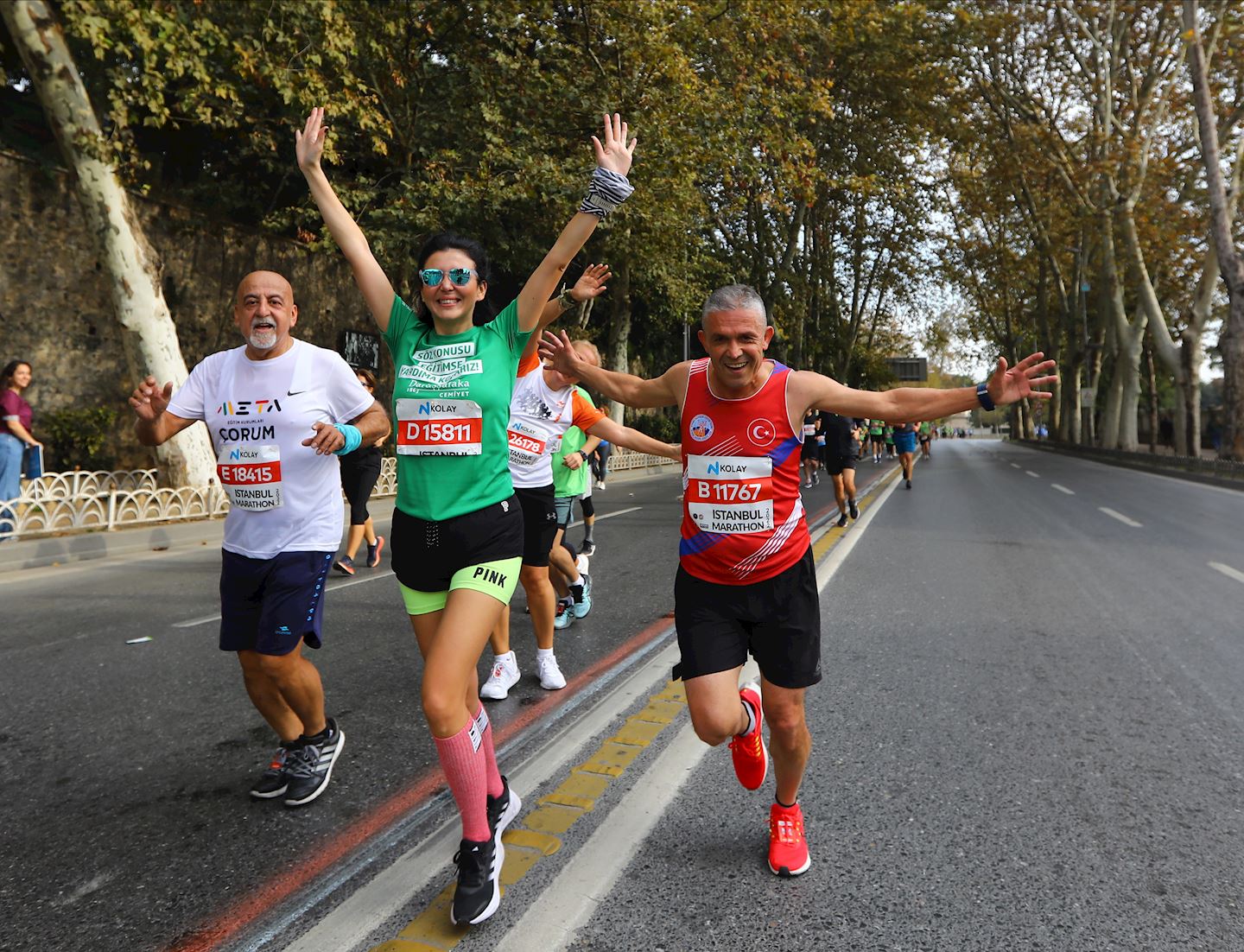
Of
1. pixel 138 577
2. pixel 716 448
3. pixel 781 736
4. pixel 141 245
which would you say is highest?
pixel 141 245

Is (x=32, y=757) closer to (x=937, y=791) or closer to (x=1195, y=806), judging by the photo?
(x=937, y=791)

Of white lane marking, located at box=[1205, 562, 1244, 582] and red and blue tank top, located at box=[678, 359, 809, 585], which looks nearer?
red and blue tank top, located at box=[678, 359, 809, 585]

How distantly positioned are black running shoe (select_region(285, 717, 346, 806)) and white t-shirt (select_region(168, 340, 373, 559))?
0.76 meters

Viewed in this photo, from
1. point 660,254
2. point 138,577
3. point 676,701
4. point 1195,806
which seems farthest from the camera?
point 660,254

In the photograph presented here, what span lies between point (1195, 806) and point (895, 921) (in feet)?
5.00

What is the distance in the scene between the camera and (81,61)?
642 inches

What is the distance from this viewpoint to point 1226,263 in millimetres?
23094

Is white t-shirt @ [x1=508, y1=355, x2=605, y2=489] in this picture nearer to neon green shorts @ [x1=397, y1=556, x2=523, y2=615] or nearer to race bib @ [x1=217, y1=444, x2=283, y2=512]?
race bib @ [x1=217, y1=444, x2=283, y2=512]

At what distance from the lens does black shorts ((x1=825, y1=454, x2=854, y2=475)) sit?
12.1 m

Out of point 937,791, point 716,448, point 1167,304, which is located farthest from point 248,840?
point 1167,304

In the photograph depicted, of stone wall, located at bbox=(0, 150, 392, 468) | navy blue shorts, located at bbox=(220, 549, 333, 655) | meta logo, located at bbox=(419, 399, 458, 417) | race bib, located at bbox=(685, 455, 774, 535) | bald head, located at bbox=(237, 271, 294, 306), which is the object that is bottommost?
navy blue shorts, located at bbox=(220, 549, 333, 655)

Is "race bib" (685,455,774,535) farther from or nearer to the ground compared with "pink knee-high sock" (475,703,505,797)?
farther from the ground

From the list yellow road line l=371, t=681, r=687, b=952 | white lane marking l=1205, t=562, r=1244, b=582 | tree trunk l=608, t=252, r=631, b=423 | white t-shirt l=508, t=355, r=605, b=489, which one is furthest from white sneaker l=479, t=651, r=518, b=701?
tree trunk l=608, t=252, r=631, b=423

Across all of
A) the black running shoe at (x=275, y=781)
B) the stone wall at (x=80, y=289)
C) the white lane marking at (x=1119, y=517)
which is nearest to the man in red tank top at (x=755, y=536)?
the black running shoe at (x=275, y=781)
